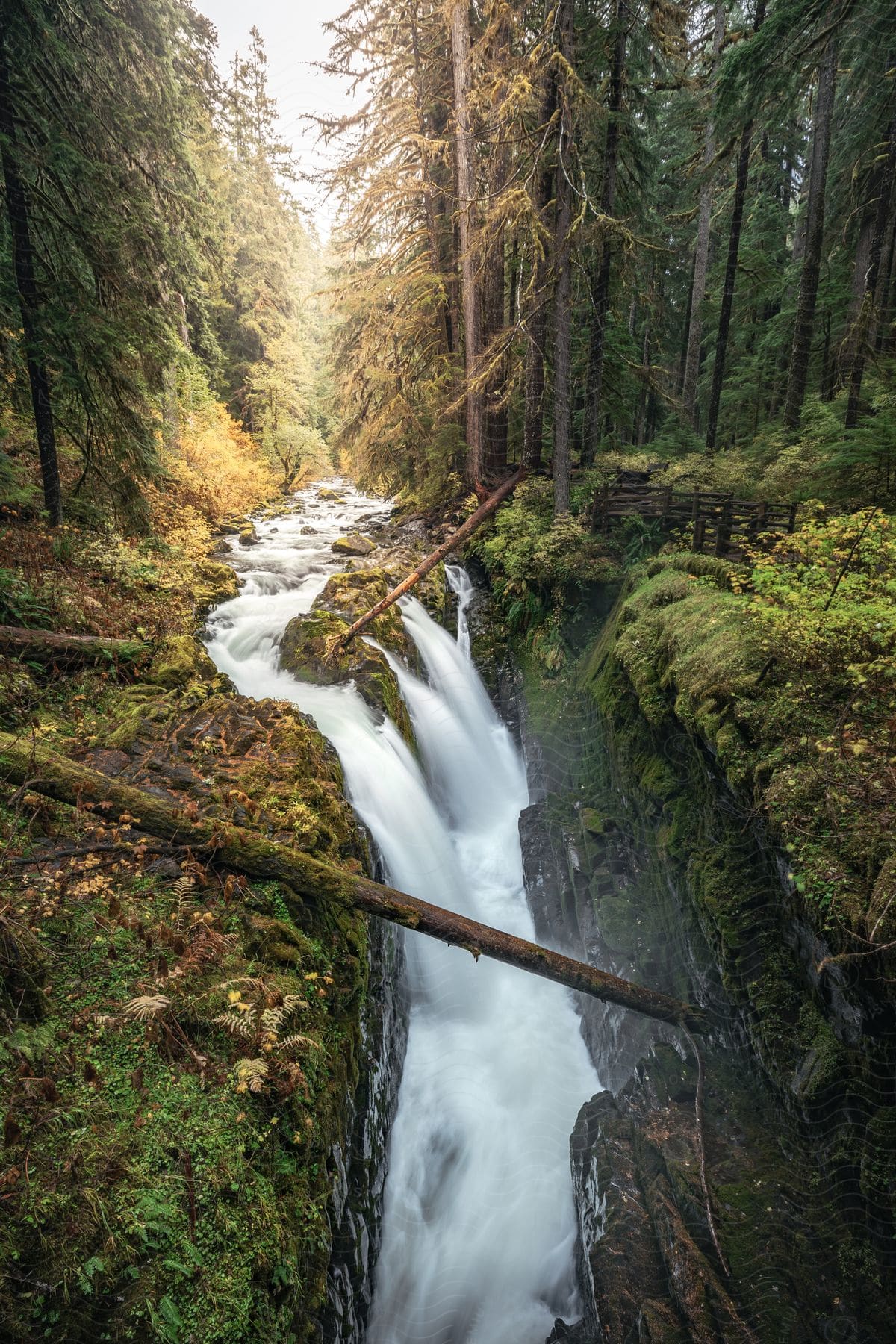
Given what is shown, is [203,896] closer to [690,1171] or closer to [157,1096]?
[157,1096]

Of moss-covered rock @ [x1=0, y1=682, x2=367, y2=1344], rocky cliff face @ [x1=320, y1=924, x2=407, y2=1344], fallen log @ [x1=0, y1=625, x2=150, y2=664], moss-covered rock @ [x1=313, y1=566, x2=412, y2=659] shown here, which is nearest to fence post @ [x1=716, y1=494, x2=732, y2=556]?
moss-covered rock @ [x1=313, y1=566, x2=412, y2=659]

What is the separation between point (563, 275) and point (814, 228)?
748 centimetres

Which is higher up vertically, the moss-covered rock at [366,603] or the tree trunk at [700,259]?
the tree trunk at [700,259]

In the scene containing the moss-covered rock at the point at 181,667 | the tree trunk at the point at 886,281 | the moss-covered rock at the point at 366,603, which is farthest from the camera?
the tree trunk at the point at 886,281

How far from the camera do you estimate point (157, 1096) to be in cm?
312

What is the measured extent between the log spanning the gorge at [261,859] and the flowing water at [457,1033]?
2525 millimetres

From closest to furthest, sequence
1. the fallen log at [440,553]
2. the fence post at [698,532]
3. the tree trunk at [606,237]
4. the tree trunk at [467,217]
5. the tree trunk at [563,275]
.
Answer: the fence post at [698,532] < the tree trunk at [563,275] < the fallen log at [440,553] < the tree trunk at [606,237] < the tree trunk at [467,217]

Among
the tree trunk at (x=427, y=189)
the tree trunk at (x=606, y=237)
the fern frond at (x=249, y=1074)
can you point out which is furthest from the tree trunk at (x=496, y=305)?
the fern frond at (x=249, y=1074)

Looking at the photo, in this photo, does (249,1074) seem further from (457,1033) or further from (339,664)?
(339,664)

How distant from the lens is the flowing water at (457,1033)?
5281 mm

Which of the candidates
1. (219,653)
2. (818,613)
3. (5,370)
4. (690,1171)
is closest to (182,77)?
(5,370)

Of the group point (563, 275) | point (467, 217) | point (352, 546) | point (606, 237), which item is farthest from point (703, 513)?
Answer: point (467, 217)

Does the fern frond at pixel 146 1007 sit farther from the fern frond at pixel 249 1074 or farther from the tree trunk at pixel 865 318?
the tree trunk at pixel 865 318

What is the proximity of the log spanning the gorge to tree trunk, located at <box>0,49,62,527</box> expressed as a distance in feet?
17.0
